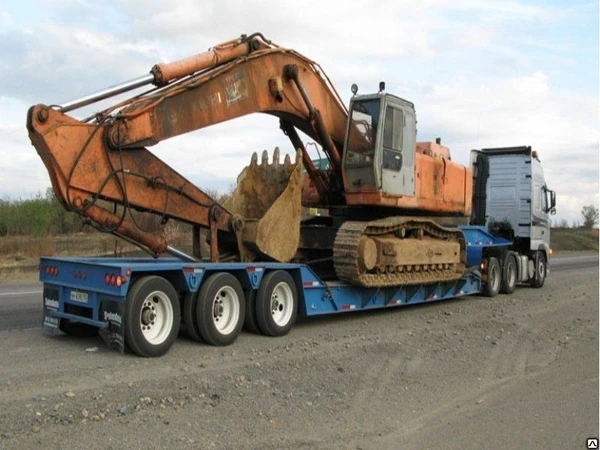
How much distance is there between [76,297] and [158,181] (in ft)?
5.93

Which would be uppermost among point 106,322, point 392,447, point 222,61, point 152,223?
point 222,61

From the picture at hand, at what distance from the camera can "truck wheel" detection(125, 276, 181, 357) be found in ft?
24.6

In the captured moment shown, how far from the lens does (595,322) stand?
11984 mm

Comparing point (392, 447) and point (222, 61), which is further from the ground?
point (222, 61)

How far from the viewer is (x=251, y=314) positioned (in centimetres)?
932

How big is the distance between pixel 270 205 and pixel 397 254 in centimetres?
238

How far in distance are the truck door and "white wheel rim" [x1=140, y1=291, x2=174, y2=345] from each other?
486 cm

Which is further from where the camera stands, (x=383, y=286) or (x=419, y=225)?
(x=419, y=225)

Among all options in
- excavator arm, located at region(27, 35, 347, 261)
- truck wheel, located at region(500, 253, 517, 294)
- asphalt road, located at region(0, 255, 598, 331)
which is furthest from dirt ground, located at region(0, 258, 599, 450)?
truck wheel, located at region(500, 253, 517, 294)

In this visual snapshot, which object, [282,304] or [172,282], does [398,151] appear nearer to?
[282,304]

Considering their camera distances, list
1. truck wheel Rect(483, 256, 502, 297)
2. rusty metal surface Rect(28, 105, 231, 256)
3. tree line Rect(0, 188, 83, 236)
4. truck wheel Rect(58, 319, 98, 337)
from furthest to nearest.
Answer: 1. tree line Rect(0, 188, 83, 236)
2. truck wheel Rect(483, 256, 502, 297)
3. truck wheel Rect(58, 319, 98, 337)
4. rusty metal surface Rect(28, 105, 231, 256)

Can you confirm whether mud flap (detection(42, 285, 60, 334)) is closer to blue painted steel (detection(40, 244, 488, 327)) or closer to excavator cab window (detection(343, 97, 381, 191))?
blue painted steel (detection(40, 244, 488, 327))

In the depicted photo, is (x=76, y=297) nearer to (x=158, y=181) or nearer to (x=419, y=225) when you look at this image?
(x=158, y=181)

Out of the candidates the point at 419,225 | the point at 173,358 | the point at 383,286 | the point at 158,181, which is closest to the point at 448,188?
the point at 419,225
